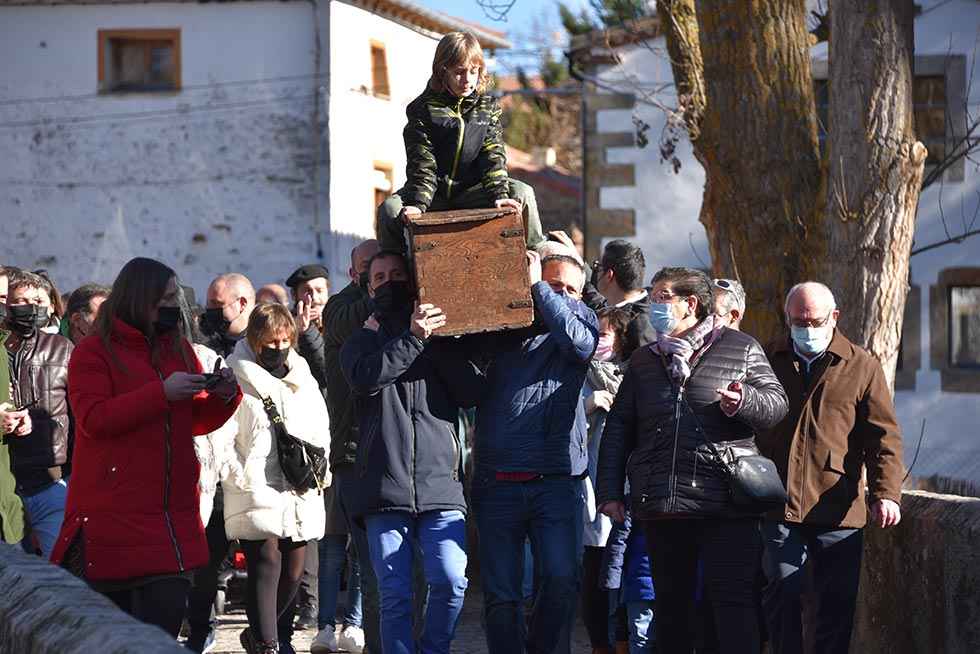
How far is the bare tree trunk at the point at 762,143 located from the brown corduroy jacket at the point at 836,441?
7.28 ft

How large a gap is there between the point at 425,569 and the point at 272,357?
1.93 meters

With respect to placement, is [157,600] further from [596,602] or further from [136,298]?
[596,602]

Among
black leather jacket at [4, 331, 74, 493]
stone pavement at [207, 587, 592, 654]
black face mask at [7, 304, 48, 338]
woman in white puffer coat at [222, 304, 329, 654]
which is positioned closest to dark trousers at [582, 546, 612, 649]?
stone pavement at [207, 587, 592, 654]

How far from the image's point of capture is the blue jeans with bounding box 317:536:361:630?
9.21 meters

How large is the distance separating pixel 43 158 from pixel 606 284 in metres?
24.8

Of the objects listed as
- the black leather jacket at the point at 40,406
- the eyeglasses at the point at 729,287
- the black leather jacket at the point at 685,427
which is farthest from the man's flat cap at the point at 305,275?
the black leather jacket at the point at 685,427

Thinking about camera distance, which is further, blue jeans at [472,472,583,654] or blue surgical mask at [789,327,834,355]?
blue surgical mask at [789,327,834,355]

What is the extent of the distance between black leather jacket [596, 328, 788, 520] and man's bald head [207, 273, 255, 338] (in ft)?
10.1

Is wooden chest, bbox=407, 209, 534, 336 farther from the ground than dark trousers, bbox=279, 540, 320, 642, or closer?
farther from the ground

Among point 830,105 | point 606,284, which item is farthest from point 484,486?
point 830,105

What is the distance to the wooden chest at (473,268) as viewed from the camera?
21.3 ft

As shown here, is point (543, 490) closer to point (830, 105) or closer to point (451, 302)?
point (451, 302)

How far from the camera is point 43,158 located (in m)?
31.7

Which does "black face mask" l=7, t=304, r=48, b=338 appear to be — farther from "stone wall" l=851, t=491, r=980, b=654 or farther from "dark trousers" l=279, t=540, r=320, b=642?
"stone wall" l=851, t=491, r=980, b=654
